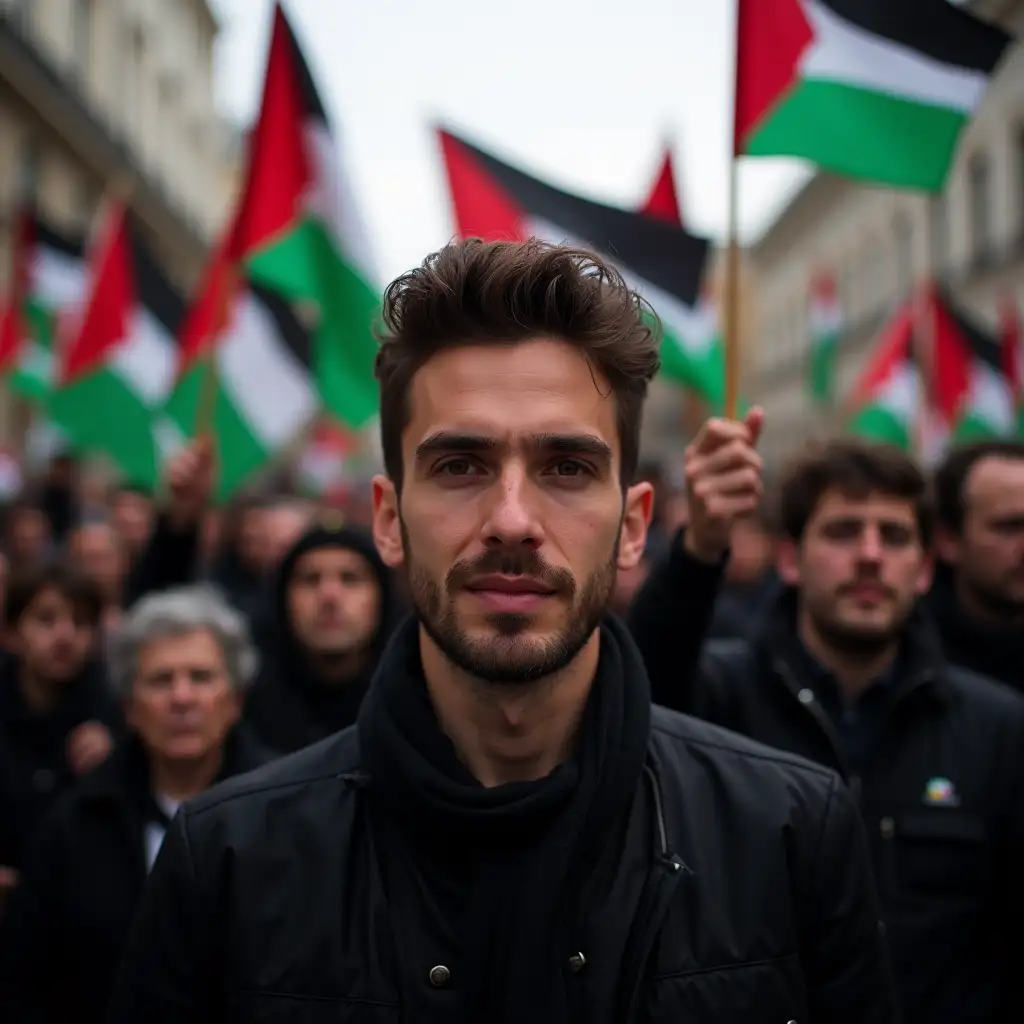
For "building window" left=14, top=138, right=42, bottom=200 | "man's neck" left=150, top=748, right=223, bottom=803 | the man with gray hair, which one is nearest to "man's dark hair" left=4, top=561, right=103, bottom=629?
the man with gray hair

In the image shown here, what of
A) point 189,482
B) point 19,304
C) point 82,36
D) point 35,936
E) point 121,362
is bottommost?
point 35,936

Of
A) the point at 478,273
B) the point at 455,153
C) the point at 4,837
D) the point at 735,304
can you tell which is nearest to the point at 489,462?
the point at 478,273

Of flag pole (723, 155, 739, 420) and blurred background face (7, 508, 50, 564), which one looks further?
blurred background face (7, 508, 50, 564)

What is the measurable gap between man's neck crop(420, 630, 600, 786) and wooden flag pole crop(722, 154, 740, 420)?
111 centimetres

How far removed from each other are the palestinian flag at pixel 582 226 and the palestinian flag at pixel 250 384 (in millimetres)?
1307

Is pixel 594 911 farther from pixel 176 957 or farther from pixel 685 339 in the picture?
pixel 685 339

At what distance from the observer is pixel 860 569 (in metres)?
3.21

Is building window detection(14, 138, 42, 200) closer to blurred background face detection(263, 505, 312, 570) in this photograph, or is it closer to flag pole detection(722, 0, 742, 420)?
blurred background face detection(263, 505, 312, 570)

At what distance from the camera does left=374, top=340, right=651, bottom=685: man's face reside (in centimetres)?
196

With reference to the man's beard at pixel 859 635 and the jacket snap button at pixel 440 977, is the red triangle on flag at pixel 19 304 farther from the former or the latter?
the jacket snap button at pixel 440 977

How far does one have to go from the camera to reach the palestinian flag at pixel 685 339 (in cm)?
574

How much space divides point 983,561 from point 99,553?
13.7 ft

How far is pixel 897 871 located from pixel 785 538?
104cm

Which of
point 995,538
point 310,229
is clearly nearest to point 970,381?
point 310,229
